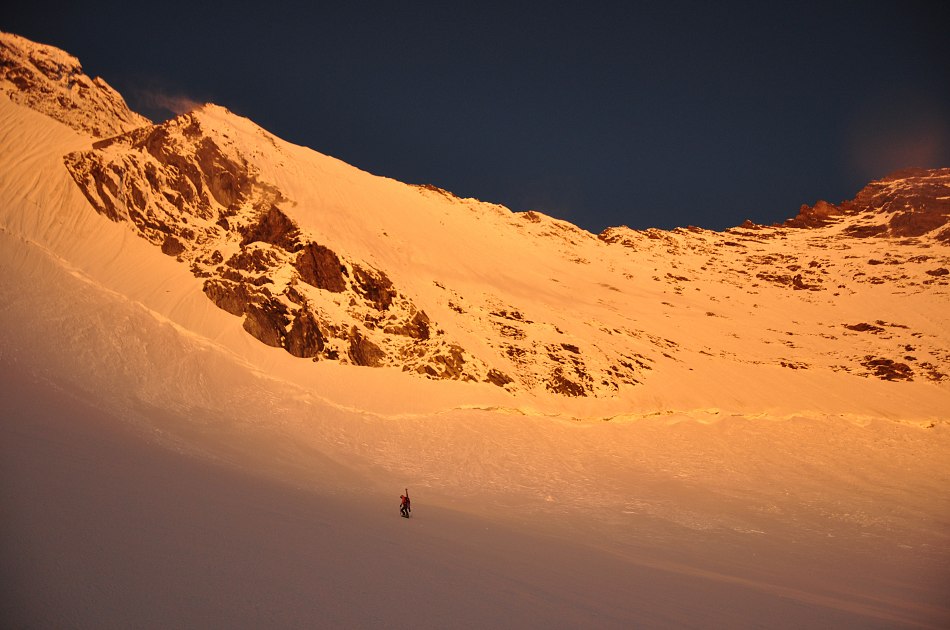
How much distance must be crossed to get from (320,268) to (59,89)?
1240 inches

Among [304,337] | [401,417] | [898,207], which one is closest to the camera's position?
[401,417]

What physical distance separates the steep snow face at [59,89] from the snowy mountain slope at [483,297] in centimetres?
127

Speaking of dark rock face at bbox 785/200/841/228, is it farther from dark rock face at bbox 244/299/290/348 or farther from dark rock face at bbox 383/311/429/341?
dark rock face at bbox 244/299/290/348

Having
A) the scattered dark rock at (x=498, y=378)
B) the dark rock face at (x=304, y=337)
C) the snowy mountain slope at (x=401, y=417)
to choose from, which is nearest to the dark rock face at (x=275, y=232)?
the snowy mountain slope at (x=401, y=417)

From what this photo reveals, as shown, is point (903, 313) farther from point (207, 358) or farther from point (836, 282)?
point (207, 358)

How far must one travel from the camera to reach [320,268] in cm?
3291

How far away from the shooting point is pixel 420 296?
122 ft

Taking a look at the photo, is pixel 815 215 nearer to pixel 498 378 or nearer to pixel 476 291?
pixel 476 291

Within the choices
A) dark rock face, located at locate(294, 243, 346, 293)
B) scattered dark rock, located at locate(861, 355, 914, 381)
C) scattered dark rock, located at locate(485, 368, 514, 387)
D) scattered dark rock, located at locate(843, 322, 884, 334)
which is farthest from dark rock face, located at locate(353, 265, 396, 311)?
A: scattered dark rock, located at locate(843, 322, 884, 334)

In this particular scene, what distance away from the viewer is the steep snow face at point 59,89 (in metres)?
39.6

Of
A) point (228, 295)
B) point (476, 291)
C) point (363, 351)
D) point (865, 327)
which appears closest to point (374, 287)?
point (363, 351)

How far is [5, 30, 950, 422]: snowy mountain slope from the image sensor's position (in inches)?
1224

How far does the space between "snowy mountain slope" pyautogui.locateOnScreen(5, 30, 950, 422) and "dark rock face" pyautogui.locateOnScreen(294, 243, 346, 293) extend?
9cm

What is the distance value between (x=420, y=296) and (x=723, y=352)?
26401mm
